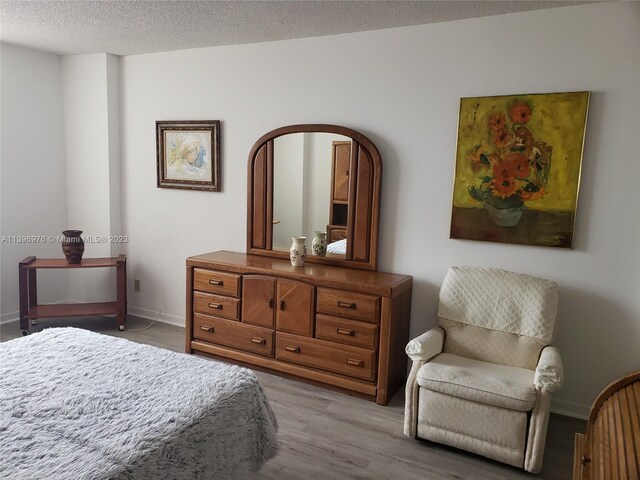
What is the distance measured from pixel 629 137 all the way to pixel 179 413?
2699mm

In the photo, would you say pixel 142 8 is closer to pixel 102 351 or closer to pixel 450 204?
pixel 102 351

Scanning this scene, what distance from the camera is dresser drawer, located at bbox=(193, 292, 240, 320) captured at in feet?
11.5

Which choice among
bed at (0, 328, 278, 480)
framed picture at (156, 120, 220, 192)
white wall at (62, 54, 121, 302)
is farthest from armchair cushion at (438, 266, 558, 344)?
white wall at (62, 54, 121, 302)

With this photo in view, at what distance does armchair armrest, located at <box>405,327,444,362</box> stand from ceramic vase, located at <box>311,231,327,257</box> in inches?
41.4

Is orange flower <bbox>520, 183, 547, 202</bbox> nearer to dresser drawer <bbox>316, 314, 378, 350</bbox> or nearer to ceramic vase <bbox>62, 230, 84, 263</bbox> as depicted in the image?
dresser drawer <bbox>316, 314, 378, 350</bbox>

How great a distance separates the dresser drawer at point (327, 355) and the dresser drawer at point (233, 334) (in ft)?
0.35

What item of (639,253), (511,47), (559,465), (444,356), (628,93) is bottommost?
(559,465)

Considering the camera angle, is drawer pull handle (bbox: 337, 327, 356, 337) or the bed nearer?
the bed

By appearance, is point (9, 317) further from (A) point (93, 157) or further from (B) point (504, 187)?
(B) point (504, 187)

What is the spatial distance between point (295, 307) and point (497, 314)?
1270mm

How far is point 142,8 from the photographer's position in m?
3.01

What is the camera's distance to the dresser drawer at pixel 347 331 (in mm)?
3011

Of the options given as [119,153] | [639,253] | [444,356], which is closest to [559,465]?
[444,356]

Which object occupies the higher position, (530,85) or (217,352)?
(530,85)
